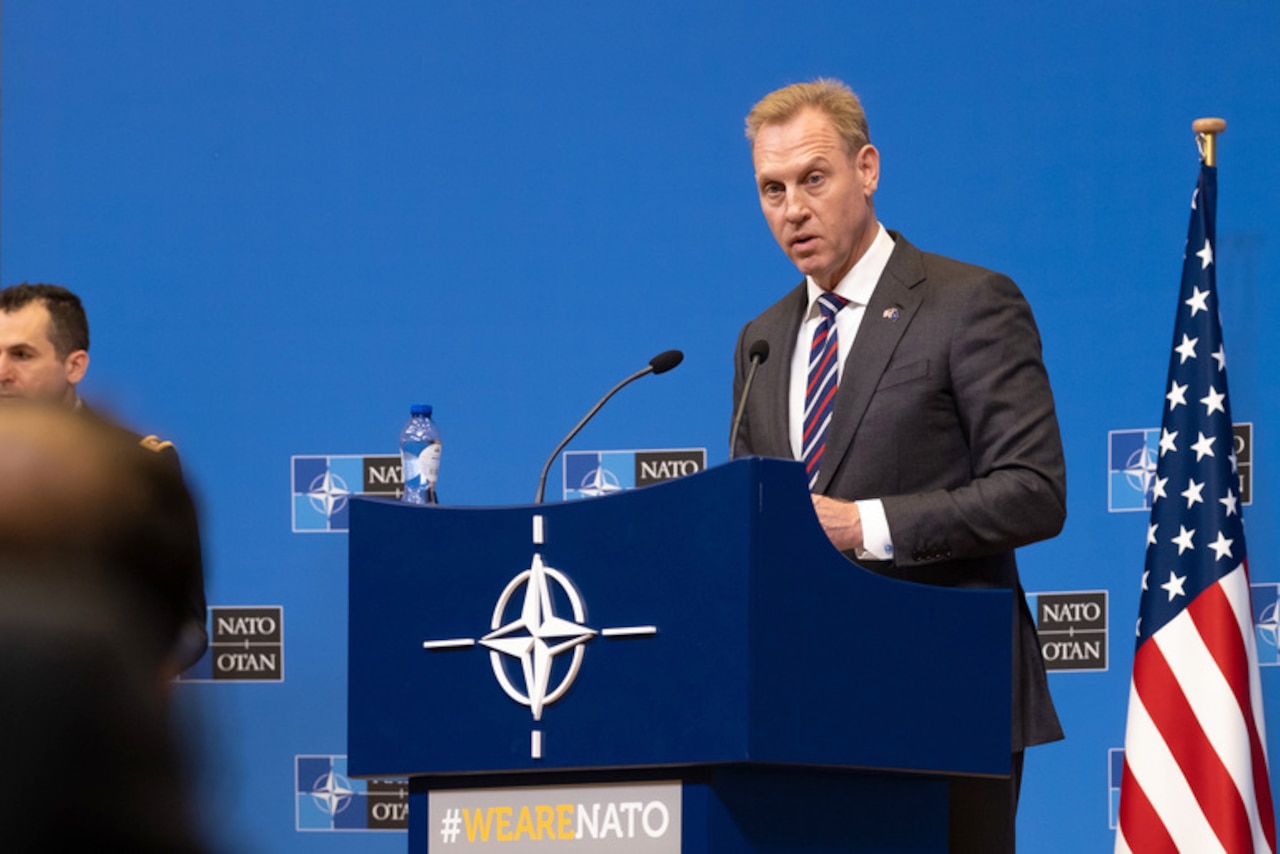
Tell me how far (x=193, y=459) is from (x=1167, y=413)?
2621mm

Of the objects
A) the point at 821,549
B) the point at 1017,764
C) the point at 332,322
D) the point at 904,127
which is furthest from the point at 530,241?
the point at 821,549

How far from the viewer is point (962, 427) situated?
103 inches

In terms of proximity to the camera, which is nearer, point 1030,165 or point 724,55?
point 1030,165

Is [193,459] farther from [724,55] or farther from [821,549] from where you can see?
[821,549]

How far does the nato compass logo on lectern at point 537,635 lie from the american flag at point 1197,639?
6.32 ft

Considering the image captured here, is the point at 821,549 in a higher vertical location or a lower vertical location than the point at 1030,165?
lower

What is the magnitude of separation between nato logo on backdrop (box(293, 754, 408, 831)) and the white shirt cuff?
98.2 inches

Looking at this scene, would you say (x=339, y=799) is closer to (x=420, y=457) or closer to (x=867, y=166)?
(x=420, y=457)

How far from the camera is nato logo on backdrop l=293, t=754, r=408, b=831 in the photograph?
4.54 meters

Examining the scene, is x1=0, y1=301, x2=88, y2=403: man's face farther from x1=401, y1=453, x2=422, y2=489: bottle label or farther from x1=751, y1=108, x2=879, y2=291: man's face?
x1=751, y1=108, x2=879, y2=291: man's face

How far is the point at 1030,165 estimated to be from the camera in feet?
13.7

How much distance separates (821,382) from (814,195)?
0.33 meters

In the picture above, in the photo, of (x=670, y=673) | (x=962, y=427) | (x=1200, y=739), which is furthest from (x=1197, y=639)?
(x=670, y=673)

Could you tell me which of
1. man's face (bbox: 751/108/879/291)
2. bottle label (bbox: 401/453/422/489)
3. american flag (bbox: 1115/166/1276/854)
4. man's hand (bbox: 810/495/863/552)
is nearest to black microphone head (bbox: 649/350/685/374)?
man's face (bbox: 751/108/879/291)
